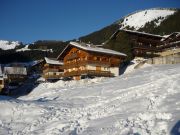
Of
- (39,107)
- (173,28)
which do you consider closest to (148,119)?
(39,107)

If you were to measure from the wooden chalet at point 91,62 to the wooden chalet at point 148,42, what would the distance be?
6.90 meters

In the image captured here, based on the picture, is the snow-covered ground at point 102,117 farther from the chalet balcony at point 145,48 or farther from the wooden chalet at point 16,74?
the wooden chalet at point 16,74

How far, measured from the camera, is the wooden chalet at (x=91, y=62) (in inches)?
2083

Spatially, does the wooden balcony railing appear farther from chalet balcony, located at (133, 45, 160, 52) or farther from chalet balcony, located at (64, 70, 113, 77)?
chalet balcony, located at (64, 70, 113, 77)

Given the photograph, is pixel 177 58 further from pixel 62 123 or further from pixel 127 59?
pixel 62 123

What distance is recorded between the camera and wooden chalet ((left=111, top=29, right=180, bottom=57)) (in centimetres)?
6412

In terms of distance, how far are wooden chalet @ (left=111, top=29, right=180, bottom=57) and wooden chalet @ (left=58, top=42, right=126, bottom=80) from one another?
6.90 metres

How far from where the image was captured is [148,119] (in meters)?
15.0

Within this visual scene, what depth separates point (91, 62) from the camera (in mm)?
53156

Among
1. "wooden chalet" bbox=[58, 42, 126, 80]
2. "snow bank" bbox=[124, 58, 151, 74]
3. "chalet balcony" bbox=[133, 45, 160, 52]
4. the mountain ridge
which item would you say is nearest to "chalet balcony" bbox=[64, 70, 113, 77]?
"wooden chalet" bbox=[58, 42, 126, 80]

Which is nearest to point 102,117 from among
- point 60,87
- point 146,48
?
point 60,87

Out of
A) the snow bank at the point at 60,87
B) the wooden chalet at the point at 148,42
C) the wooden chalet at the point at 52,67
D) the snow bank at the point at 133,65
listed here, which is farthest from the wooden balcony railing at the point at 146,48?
the wooden chalet at the point at 52,67

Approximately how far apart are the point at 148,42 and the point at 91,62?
20917mm

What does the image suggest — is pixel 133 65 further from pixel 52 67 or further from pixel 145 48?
pixel 52 67
